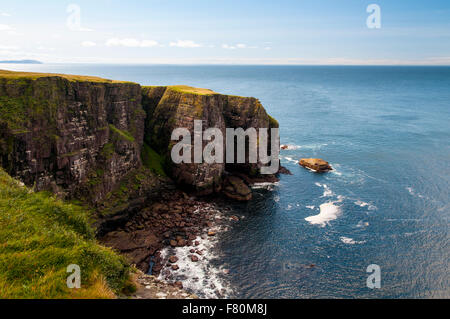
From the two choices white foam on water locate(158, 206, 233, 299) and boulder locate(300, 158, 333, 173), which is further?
boulder locate(300, 158, 333, 173)

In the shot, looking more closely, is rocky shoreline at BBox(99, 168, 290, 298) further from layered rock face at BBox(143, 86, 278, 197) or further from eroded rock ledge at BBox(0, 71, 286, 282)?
layered rock face at BBox(143, 86, 278, 197)

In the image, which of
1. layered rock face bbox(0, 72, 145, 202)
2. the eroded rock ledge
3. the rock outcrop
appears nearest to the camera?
layered rock face bbox(0, 72, 145, 202)

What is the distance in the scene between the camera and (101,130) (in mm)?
49781

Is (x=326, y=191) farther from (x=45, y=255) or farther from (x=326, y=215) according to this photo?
(x=45, y=255)

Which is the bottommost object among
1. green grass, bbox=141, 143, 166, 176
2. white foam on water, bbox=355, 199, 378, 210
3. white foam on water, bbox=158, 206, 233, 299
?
white foam on water, bbox=158, 206, 233, 299

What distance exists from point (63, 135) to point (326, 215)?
1951 inches

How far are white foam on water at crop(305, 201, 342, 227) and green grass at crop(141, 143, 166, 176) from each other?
3439 centimetres

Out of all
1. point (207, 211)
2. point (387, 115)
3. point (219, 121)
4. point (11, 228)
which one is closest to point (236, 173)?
point (219, 121)

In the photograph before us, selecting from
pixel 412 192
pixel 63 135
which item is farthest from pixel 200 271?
pixel 412 192

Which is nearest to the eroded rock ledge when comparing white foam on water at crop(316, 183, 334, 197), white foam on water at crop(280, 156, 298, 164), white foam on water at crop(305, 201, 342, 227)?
white foam on water at crop(316, 183, 334, 197)

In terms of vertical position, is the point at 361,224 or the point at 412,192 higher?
the point at 412,192

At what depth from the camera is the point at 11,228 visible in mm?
15766

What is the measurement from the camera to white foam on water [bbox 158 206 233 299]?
35.5 meters

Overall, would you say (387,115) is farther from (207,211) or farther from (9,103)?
(9,103)
